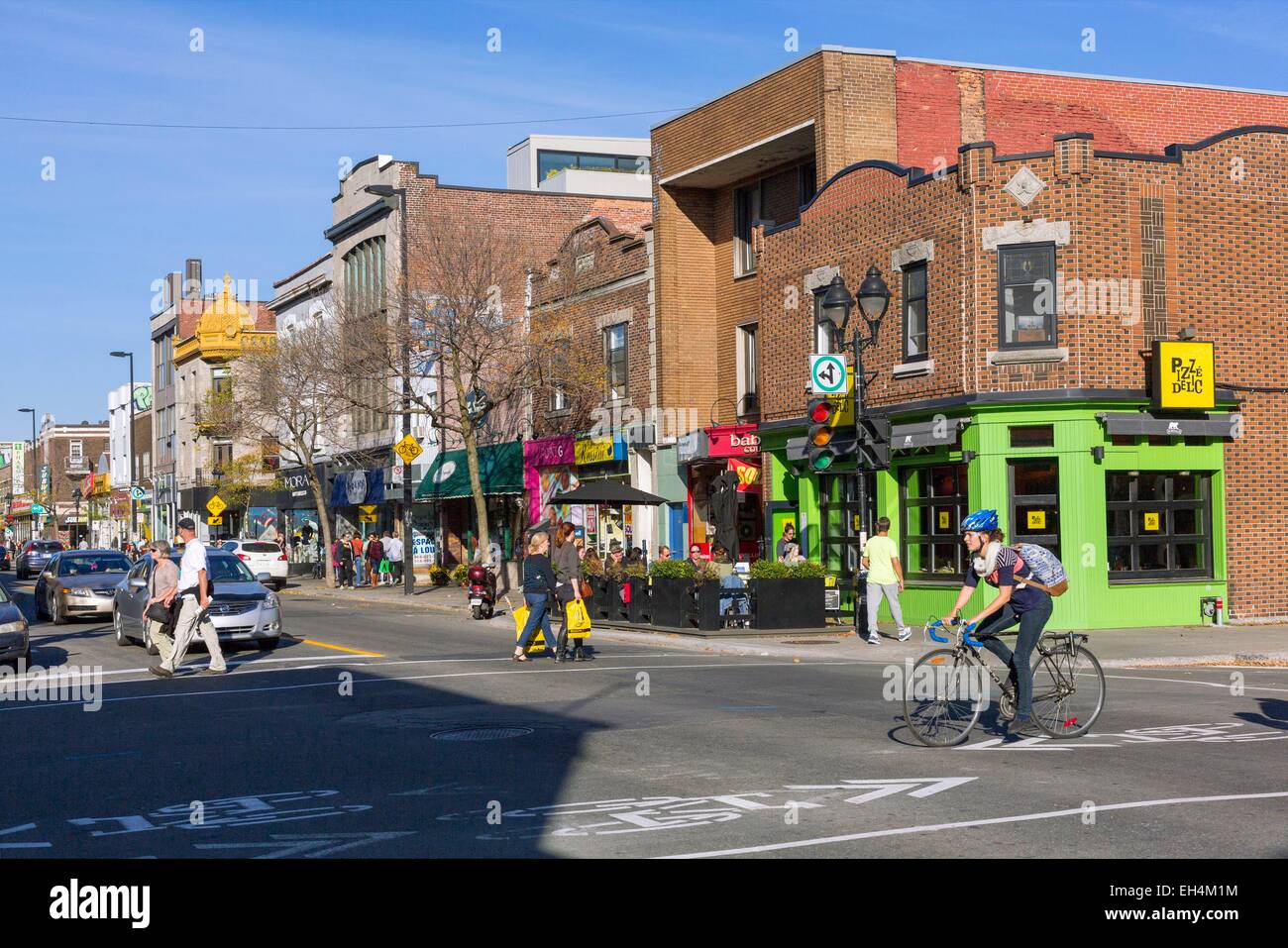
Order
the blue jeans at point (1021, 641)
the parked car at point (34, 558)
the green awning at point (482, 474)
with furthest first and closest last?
the parked car at point (34, 558)
the green awning at point (482, 474)
the blue jeans at point (1021, 641)

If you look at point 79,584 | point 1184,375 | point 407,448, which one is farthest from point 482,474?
point 1184,375

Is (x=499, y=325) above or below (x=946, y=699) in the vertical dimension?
above

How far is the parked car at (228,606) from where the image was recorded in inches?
821

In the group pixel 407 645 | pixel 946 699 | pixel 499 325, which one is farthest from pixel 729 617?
pixel 499 325

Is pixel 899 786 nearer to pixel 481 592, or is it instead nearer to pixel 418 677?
pixel 418 677

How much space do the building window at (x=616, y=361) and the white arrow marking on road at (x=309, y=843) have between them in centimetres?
2936

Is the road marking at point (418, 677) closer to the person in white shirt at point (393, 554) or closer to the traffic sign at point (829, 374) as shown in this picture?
the traffic sign at point (829, 374)

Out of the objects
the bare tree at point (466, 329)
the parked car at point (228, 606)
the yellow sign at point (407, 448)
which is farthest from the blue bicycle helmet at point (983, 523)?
the yellow sign at point (407, 448)

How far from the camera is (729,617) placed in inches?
958

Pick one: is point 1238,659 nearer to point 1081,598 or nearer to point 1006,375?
point 1081,598

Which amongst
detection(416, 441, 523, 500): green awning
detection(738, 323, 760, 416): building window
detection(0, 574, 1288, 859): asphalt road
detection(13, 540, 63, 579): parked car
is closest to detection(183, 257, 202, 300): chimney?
detection(13, 540, 63, 579): parked car

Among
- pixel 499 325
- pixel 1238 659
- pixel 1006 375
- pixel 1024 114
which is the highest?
pixel 1024 114
